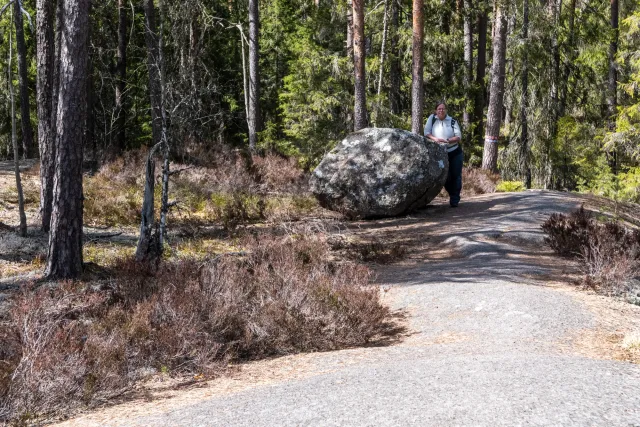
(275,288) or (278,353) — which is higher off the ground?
(275,288)

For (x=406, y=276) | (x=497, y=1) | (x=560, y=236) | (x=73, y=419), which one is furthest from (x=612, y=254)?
(x=497, y=1)

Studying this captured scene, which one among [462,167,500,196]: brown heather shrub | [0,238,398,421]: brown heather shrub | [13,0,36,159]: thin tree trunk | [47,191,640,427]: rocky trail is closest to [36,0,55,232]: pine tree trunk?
[13,0,36,159]: thin tree trunk

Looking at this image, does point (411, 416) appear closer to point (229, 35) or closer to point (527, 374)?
point (527, 374)

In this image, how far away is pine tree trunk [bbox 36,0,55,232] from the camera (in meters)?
10.5

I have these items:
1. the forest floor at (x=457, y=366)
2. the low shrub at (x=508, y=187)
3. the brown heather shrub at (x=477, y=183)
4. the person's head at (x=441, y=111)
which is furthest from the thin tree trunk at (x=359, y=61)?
the forest floor at (x=457, y=366)

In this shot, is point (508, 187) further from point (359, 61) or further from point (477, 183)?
point (359, 61)

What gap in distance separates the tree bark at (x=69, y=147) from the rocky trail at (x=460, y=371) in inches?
142

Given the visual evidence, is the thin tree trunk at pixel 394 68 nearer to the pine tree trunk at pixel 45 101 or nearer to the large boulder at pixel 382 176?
the large boulder at pixel 382 176

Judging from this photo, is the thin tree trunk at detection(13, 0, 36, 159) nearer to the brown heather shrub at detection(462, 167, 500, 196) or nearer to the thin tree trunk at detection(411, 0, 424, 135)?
the thin tree trunk at detection(411, 0, 424, 135)

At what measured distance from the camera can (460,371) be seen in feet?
15.2

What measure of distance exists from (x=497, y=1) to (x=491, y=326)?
599 inches

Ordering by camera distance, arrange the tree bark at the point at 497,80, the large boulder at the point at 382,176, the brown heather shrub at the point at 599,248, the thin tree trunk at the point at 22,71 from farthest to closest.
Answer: the tree bark at the point at 497,80, the large boulder at the point at 382,176, the thin tree trunk at the point at 22,71, the brown heather shrub at the point at 599,248

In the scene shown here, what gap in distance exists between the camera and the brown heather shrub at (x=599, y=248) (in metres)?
7.72

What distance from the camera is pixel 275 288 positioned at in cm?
703
